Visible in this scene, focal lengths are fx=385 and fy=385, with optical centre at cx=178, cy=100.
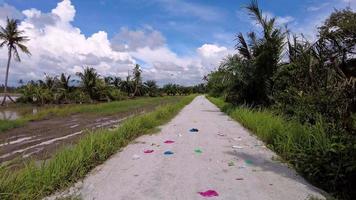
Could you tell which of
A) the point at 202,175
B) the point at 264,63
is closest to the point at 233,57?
the point at 264,63

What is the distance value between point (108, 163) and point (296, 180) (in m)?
3.64

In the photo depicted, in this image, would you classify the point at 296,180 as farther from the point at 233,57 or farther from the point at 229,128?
the point at 233,57

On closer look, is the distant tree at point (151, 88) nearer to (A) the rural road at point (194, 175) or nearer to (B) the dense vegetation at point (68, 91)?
(B) the dense vegetation at point (68, 91)

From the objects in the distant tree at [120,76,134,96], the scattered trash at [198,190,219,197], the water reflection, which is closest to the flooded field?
the water reflection

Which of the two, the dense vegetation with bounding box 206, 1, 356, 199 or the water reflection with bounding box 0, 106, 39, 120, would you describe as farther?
the water reflection with bounding box 0, 106, 39, 120

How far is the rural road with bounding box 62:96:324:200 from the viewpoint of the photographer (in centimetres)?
550

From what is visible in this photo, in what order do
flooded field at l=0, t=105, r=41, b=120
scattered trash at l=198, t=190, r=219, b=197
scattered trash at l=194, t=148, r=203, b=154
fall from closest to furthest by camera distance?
scattered trash at l=198, t=190, r=219, b=197 → scattered trash at l=194, t=148, r=203, b=154 → flooded field at l=0, t=105, r=41, b=120

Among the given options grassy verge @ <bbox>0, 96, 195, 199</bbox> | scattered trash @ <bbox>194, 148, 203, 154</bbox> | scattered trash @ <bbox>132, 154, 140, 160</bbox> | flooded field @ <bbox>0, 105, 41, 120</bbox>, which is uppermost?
grassy verge @ <bbox>0, 96, 195, 199</bbox>

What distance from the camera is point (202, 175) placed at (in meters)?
6.59

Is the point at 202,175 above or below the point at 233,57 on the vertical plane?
below

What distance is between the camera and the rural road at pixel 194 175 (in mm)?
5504

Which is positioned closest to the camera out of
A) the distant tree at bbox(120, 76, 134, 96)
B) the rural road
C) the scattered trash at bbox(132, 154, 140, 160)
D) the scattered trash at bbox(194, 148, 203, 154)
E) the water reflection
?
the rural road

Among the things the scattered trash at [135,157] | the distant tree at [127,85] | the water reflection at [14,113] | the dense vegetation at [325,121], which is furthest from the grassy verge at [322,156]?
the distant tree at [127,85]

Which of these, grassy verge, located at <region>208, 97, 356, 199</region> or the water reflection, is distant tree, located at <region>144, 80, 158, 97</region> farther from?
grassy verge, located at <region>208, 97, 356, 199</region>
